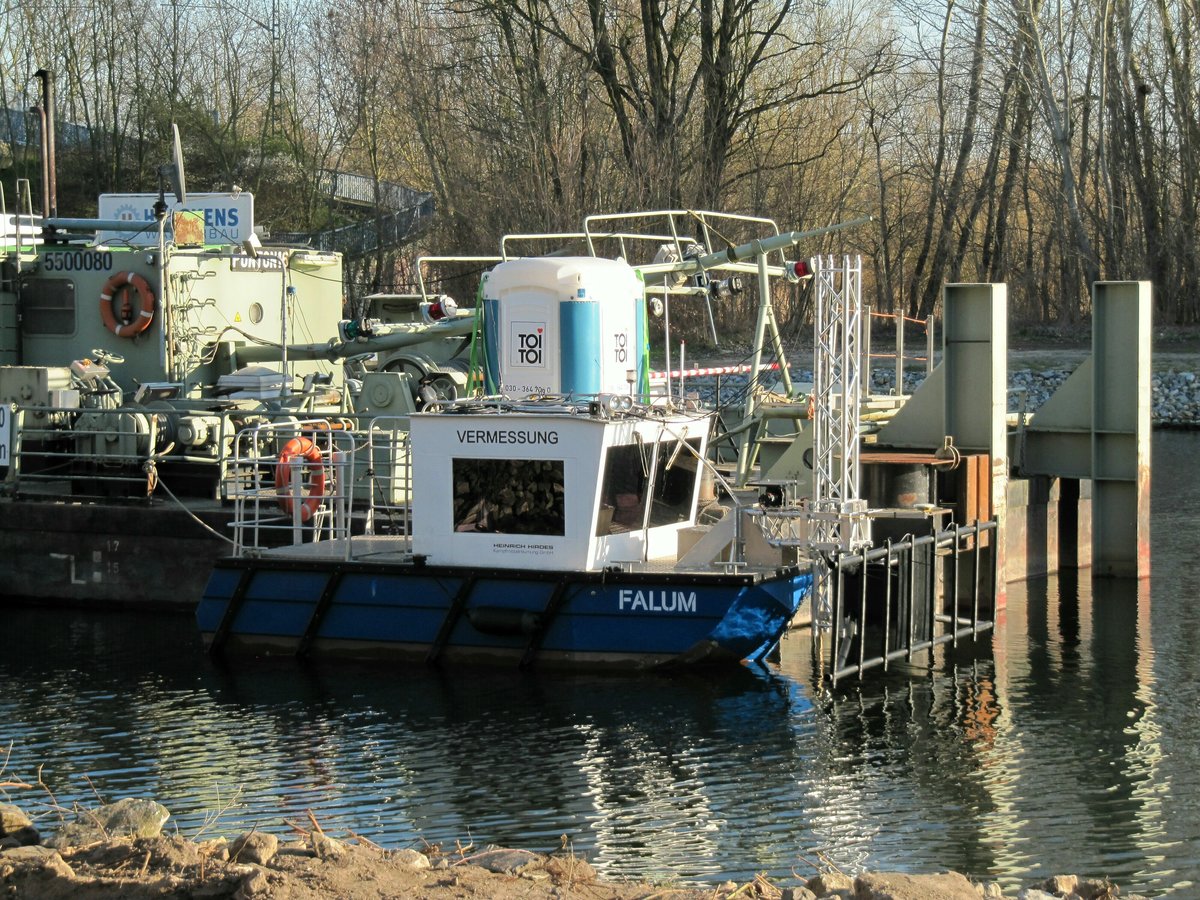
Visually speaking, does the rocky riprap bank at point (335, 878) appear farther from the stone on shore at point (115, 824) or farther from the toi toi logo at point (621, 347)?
the toi toi logo at point (621, 347)

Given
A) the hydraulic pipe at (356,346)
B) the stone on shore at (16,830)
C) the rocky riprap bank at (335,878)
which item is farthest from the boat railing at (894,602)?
the stone on shore at (16,830)

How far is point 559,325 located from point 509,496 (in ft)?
5.97

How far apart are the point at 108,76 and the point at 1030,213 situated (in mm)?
28174

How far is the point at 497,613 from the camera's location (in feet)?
55.9

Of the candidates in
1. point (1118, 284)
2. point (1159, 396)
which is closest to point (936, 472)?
point (1118, 284)

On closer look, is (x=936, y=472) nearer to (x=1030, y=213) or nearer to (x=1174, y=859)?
(x=1174, y=859)

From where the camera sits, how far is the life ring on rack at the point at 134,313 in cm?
2403

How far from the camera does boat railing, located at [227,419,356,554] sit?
18688mm

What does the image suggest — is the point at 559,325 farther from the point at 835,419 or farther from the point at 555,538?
the point at 835,419

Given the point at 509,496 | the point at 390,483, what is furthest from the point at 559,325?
the point at 390,483

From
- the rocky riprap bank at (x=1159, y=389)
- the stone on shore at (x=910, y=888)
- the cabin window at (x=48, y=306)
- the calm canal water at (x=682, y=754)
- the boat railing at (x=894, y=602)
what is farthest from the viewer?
the rocky riprap bank at (x=1159, y=389)

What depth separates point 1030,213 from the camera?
52.2 metres

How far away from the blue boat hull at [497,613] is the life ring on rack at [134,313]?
684 cm

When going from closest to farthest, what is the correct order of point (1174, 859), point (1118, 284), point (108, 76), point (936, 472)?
point (1174, 859), point (936, 472), point (1118, 284), point (108, 76)
